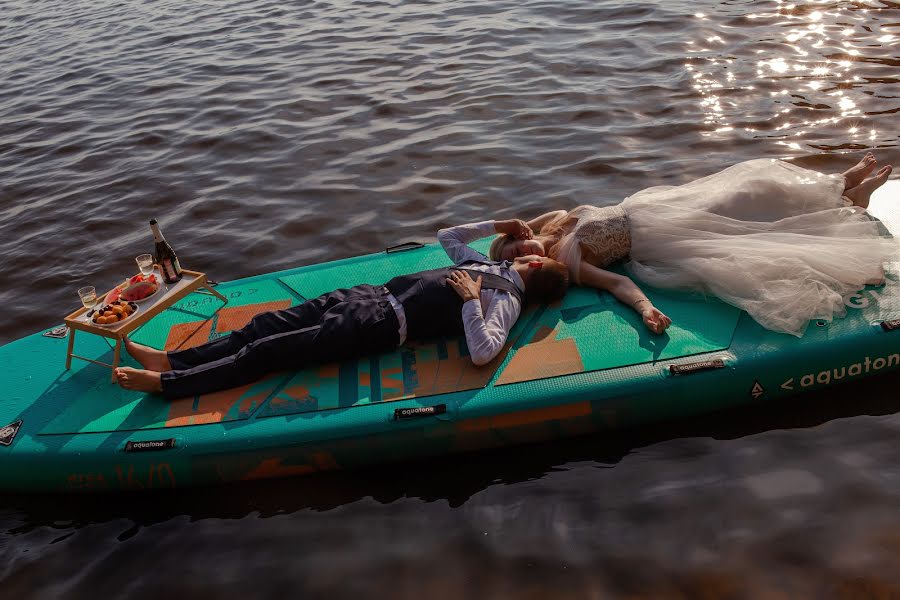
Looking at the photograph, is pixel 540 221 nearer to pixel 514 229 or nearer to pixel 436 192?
pixel 514 229

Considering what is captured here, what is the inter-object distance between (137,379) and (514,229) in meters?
2.96

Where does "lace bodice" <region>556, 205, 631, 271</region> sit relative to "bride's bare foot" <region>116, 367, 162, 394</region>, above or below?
above

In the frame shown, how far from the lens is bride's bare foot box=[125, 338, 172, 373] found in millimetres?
5215

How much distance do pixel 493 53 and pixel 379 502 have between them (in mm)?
9174

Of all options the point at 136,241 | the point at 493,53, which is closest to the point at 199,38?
the point at 493,53

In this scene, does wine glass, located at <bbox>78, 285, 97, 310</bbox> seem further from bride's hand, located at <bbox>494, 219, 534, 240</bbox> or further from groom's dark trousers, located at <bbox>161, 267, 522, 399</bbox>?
bride's hand, located at <bbox>494, 219, 534, 240</bbox>

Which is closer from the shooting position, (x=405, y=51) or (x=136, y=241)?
(x=136, y=241)

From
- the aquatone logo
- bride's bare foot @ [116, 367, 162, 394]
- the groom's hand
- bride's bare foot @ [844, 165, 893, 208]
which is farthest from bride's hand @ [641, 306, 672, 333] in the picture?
bride's bare foot @ [116, 367, 162, 394]

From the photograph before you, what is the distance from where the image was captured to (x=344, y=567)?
14.3ft

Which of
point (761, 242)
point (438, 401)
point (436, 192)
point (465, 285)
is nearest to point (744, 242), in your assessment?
point (761, 242)

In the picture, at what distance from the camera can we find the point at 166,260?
5.45m

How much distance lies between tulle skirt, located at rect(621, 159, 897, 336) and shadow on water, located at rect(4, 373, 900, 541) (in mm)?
661

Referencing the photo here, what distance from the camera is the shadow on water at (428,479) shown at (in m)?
4.85

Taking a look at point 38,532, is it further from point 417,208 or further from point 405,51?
point 405,51
